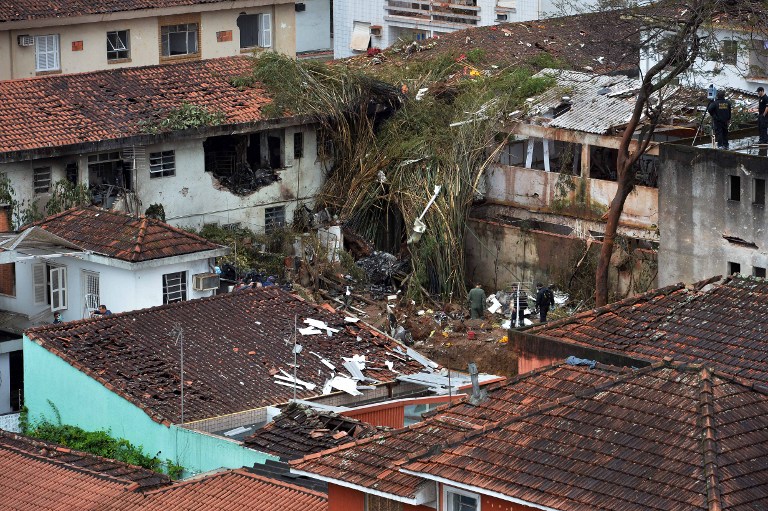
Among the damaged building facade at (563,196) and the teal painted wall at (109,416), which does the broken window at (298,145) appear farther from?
the teal painted wall at (109,416)

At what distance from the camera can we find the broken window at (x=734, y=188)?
121ft

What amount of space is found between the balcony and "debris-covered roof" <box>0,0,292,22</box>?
1153 centimetres

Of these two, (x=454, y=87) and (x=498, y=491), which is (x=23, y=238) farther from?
(x=498, y=491)

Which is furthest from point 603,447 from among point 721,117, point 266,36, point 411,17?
point 411,17

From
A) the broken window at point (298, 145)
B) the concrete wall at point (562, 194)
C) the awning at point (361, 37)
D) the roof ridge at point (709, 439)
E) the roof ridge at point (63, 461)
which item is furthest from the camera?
the awning at point (361, 37)

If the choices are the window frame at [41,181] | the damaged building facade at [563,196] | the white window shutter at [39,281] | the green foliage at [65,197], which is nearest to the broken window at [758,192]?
the damaged building facade at [563,196]

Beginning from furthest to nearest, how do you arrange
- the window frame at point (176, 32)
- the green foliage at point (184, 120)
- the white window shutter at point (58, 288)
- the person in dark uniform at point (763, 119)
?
the window frame at point (176, 32)
the green foliage at point (184, 120)
the person in dark uniform at point (763, 119)
the white window shutter at point (58, 288)

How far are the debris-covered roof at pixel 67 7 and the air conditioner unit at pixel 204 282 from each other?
13940 mm

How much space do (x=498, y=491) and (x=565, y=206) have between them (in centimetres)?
2627

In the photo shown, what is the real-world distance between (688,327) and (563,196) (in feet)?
67.2

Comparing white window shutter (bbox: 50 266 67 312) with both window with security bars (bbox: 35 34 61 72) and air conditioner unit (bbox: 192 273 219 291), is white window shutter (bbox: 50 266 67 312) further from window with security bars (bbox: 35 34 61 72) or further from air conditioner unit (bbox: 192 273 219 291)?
window with security bars (bbox: 35 34 61 72)

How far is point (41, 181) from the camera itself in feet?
134

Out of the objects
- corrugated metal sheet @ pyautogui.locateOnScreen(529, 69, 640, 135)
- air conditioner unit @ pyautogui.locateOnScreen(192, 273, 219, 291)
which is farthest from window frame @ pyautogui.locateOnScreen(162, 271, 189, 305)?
corrugated metal sheet @ pyautogui.locateOnScreen(529, 69, 640, 135)

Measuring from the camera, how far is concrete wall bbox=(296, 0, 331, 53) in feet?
220
